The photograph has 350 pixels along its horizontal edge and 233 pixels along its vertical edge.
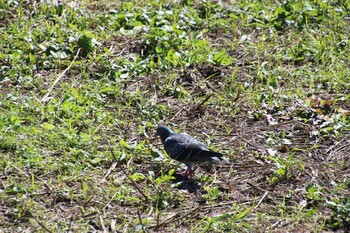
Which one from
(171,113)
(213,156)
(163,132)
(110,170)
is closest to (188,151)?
(213,156)

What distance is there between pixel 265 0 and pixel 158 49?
2.23m

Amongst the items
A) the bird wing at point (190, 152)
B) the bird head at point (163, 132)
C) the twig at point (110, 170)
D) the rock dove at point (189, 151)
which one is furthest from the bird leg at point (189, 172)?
the twig at point (110, 170)

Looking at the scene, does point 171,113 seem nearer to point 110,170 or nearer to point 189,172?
point 189,172

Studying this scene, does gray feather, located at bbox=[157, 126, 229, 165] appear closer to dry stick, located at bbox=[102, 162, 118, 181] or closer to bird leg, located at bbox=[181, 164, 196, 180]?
bird leg, located at bbox=[181, 164, 196, 180]

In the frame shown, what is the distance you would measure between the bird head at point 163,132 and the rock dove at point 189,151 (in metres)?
0.09

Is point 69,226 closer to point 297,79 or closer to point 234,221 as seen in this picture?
point 234,221

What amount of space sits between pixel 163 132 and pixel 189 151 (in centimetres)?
53

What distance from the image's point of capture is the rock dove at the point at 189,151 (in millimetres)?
6789

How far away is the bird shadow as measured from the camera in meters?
6.72

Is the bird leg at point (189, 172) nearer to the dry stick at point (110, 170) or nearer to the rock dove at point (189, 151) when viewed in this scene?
the rock dove at point (189, 151)

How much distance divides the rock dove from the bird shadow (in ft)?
0.21

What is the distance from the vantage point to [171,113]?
798cm

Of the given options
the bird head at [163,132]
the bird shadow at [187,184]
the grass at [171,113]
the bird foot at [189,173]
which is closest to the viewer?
the grass at [171,113]

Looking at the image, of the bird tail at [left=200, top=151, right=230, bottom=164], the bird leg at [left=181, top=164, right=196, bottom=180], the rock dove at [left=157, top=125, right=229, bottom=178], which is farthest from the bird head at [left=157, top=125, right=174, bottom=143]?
the bird tail at [left=200, top=151, right=230, bottom=164]
